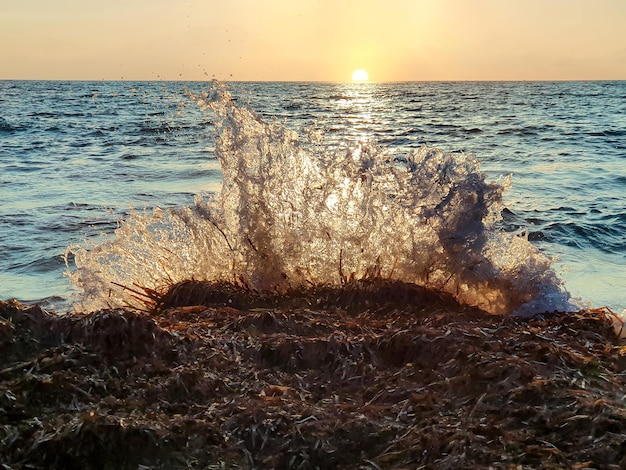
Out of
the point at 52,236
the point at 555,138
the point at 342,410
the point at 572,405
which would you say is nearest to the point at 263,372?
the point at 342,410

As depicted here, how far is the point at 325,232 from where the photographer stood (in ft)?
16.1

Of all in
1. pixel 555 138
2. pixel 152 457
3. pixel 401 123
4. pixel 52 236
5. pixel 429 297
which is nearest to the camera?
pixel 152 457

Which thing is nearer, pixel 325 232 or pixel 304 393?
pixel 304 393

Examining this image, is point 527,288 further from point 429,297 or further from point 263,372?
point 263,372

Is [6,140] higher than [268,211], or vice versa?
[268,211]

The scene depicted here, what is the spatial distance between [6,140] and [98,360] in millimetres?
20502

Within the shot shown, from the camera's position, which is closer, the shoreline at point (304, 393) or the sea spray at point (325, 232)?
the shoreline at point (304, 393)

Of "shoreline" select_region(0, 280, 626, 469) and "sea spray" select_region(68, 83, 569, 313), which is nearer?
"shoreline" select_region(0, 280, 626, 469)

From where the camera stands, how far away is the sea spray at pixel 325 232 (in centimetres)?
464

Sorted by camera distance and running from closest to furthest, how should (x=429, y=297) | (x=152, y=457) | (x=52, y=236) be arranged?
(x=152, y=457) → (x=429, y=297) → (x=52, y=236)

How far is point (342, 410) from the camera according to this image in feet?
8.56

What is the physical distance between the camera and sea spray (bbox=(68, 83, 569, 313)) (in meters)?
4.64

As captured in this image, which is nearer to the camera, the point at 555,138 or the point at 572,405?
the point at 572,405

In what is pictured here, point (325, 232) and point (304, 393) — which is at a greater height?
point (325, 232)
